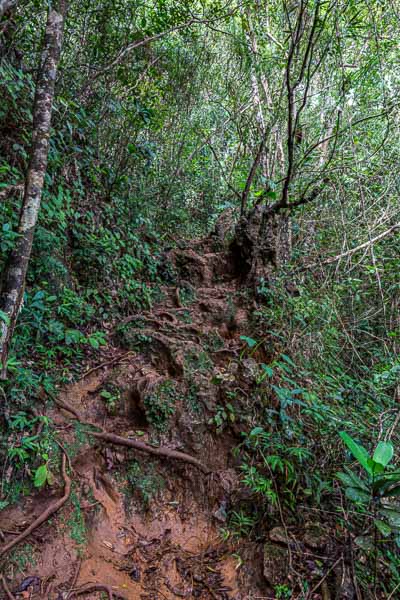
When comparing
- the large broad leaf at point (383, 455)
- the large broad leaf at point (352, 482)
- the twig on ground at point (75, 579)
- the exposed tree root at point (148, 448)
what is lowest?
the twig on ground at point (75, 579)

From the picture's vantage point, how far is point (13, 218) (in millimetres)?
3258

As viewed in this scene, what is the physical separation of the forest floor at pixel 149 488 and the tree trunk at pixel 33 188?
1.05 metres

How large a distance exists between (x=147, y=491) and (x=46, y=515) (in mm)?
882

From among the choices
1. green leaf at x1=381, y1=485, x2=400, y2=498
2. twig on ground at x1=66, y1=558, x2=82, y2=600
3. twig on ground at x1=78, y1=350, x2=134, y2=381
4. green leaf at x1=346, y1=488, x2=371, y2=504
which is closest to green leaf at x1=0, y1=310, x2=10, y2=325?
twig on ground at x1=78, y1=350, x2=134, y2=381

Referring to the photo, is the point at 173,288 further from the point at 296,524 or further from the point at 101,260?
the point at 296,524

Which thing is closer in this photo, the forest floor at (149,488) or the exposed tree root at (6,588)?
the exposed tree root at (6,588)

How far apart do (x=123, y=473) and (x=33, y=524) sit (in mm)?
852

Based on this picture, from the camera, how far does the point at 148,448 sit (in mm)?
3152

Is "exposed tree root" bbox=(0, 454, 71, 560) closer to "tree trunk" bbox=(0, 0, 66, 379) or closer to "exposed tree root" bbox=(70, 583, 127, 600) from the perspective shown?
"exposed tree root" bbox=(70, 583, 127, 600)

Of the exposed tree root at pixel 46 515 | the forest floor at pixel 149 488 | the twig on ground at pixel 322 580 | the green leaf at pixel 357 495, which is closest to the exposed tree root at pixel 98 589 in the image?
the forest floor at pixel 149 488

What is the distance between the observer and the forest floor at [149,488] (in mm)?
2436

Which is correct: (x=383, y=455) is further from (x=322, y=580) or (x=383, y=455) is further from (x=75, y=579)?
(x=75, y=579)

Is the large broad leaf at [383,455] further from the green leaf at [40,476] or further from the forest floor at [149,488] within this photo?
the green leaf at [40,476]

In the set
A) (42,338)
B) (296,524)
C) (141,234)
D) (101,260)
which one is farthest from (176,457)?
(141,234)
